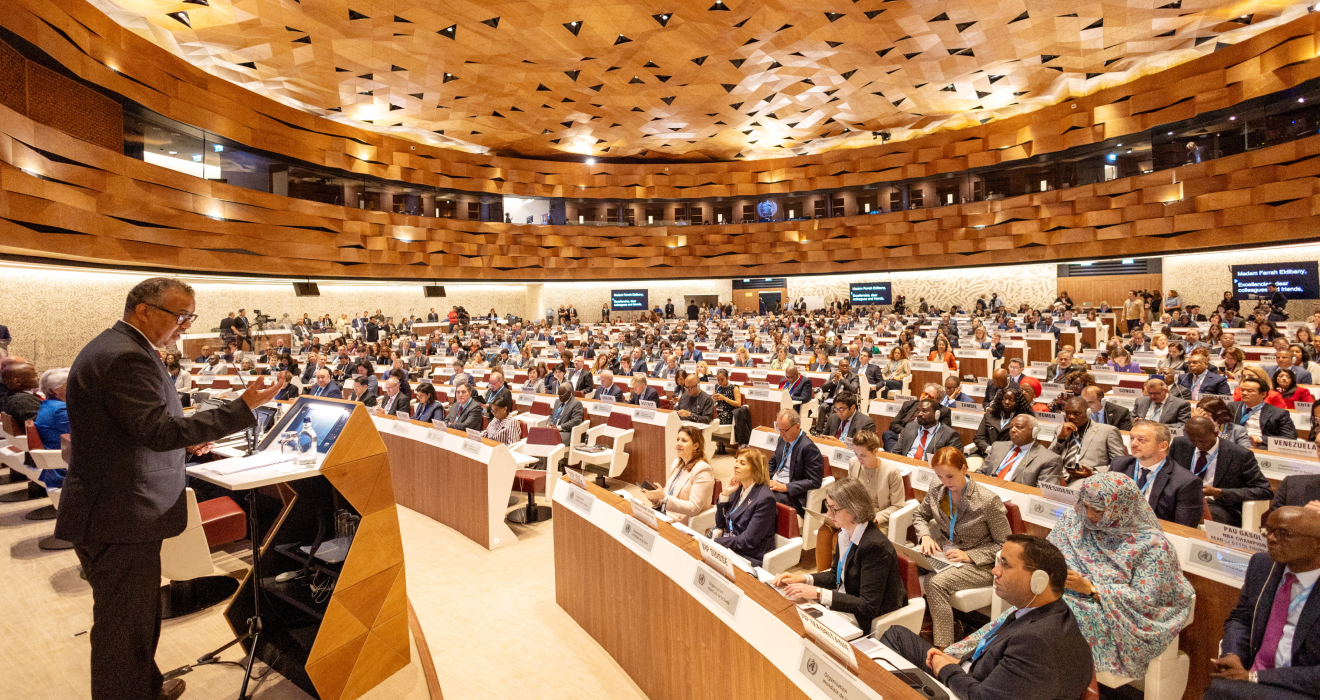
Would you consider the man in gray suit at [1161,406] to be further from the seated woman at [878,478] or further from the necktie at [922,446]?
the seated woman at [878,478]

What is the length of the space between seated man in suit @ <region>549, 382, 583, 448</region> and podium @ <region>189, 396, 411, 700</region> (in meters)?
3.48

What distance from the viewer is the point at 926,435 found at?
200 inches

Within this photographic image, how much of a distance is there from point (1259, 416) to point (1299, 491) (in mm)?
2372

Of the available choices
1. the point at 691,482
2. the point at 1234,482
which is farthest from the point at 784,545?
the point at 1234,482

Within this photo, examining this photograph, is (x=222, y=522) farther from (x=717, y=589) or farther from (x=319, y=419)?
(x=717, y=589)

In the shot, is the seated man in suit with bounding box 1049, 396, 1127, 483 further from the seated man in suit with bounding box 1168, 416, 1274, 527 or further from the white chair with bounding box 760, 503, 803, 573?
the white chair with bounding box 760, 503, 803, 573

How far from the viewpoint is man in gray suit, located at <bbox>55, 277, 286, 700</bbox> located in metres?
2.08

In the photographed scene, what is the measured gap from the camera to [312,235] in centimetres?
1964

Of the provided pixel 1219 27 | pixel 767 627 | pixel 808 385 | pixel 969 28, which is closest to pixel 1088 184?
pixel 1219 27

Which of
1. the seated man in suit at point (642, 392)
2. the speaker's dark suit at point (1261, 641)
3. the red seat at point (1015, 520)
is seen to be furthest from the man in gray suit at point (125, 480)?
the seated man in suit at point (642, 392)

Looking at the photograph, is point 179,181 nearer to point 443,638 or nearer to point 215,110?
point 215,110

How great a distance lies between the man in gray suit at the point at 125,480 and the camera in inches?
82.0

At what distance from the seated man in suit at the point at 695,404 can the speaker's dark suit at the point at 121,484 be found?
17.4ft

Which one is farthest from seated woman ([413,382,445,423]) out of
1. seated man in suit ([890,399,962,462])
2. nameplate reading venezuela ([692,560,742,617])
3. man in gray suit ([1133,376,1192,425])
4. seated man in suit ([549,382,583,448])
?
man in gray suit ([1133,376,1192,425])
